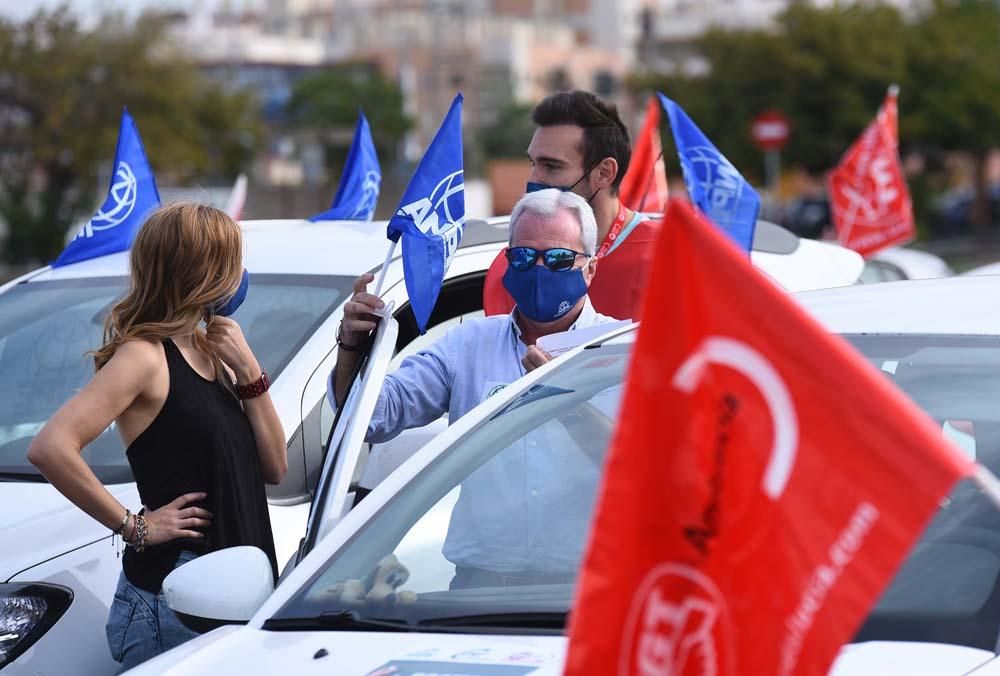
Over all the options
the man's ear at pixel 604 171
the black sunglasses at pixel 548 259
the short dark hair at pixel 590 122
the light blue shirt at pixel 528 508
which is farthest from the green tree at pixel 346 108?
the light blue shirt at pixel 528 508

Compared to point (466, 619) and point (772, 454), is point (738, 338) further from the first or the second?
point (466, 619)

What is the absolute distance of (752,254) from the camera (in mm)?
5832

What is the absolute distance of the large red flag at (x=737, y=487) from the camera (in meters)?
1.79

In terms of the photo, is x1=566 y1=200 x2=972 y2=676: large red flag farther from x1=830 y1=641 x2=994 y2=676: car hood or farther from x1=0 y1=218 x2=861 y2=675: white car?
x1=0 y1=218 x2=861 y2=675: white car

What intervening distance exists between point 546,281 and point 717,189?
2491 millimetres

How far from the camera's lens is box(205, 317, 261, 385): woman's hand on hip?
3.57 meters

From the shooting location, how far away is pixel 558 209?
385cm

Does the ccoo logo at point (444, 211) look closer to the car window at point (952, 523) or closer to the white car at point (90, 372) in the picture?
the white car at point (90, 372)

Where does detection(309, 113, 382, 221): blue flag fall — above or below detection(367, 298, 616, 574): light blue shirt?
above

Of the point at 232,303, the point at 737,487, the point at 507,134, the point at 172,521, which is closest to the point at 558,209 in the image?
the point at 232,303

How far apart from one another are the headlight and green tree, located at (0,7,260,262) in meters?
29.2

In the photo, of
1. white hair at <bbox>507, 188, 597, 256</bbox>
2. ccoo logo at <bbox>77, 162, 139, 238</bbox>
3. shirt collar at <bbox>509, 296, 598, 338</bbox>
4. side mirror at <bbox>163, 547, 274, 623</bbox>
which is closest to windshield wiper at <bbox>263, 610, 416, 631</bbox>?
side mirror at <bbox>163, 547, 274, 623</bbox>

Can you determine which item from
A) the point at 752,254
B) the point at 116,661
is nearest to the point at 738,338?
the point at 116,661

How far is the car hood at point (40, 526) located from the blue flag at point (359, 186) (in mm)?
2604
